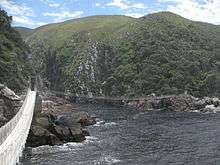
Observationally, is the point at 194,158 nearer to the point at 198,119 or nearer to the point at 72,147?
the point at 72,147

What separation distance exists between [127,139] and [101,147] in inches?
337

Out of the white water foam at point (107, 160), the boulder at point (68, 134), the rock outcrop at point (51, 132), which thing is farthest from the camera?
the boulder at point (68, 134)

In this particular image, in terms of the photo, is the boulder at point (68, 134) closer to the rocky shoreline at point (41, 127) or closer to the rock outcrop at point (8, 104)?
the rocky shoreline at point (41, 127)

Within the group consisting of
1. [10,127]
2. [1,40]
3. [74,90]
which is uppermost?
[1,40]

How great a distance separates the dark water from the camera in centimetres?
5415

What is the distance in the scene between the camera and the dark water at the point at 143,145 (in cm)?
5415

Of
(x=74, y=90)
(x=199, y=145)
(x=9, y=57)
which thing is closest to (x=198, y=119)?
(x=199, y=145)

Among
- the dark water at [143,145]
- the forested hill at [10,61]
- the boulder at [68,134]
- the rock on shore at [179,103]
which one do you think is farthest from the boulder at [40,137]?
the rock on shore at [179,103]

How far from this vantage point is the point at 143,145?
64.9 meters

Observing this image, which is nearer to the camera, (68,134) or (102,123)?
(68,134)

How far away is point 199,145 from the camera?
63.9 meters

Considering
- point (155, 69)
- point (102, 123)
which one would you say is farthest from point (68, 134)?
point (155, 69)

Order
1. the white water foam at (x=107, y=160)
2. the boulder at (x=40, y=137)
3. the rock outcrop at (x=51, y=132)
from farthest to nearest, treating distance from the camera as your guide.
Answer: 1. the rock outcrop at (x=51, y=132)
2. the boulder at (x=40, y=137)
3. the white water foam at (x=107, y=160)

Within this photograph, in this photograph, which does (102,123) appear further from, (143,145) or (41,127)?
(41,127)
